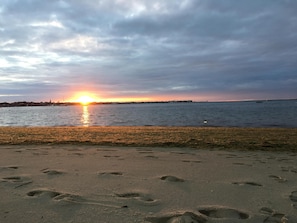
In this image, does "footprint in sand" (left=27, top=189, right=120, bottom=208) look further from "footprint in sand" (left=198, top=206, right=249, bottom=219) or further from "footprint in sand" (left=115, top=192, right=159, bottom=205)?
"footprint in sand" (left=198, top=206, right=249, bottom=219)

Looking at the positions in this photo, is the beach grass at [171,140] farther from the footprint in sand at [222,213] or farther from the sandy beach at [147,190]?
Result: the footprint in sand at [222,213]

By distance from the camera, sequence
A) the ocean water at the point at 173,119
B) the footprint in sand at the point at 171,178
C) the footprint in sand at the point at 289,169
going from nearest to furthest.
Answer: the footprint in sand at the point at 171,178, the footprint in sand at the point at 289,169, the ocean water at the point at 173,119

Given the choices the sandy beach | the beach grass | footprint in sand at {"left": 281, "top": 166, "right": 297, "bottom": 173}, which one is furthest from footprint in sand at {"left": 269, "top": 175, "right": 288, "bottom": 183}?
the beach grass

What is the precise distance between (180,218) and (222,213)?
1.90ft

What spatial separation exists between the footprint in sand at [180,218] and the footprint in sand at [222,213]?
0.61 ft

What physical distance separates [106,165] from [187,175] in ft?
6.09

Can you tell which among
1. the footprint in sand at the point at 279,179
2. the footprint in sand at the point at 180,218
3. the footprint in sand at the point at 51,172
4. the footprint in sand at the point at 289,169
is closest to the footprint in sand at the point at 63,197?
the footprint in sand at the point at 180,218

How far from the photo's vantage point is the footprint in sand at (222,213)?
317 centimetres

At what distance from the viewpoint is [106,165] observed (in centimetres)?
585

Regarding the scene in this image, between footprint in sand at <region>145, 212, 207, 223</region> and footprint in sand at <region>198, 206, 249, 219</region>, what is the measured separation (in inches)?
7.3

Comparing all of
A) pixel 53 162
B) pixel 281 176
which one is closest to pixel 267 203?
pixel 281 176

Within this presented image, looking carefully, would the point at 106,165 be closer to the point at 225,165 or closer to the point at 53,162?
the point at 53,162

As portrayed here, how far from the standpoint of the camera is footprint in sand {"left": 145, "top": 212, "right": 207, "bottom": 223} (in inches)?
117

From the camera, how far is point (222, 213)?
3.24m
